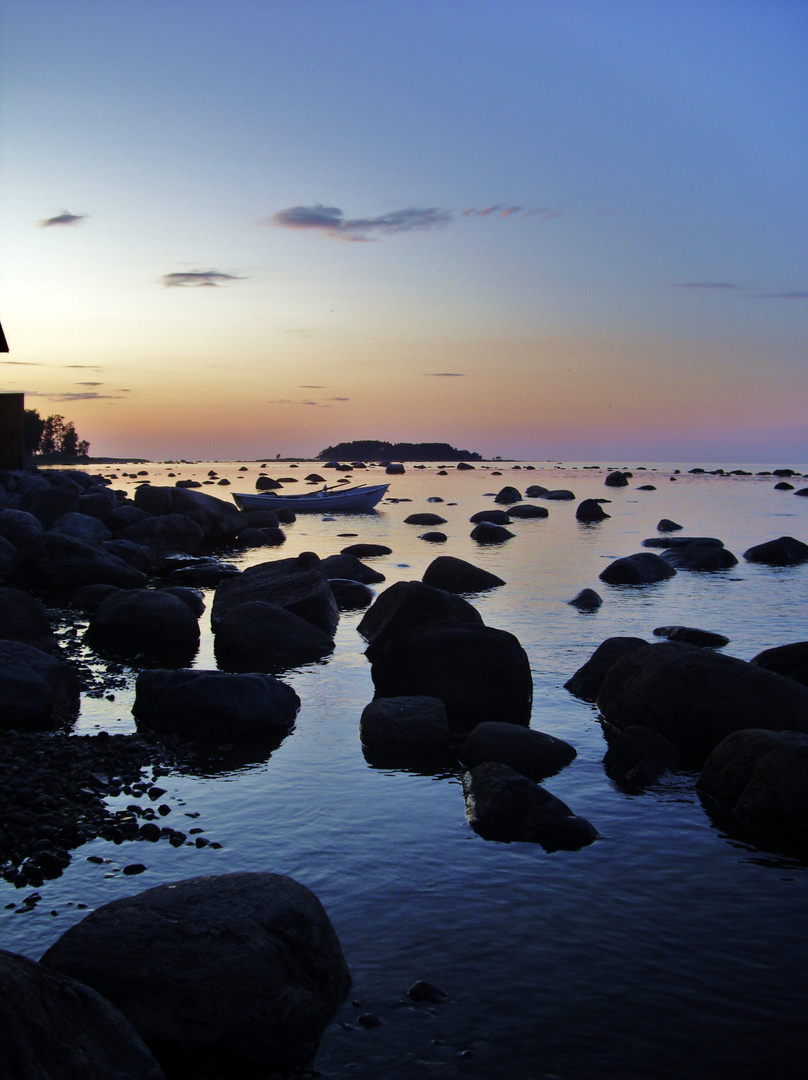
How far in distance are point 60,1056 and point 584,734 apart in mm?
8213

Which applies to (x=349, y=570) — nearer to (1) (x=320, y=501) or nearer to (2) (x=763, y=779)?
(2) (x=763, y=779)

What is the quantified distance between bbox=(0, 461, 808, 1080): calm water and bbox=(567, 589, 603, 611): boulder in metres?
8.84

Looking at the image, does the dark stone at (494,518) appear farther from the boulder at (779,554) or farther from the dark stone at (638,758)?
the dark stone at (638,758)

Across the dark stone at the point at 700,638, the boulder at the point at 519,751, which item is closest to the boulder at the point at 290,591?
the dark stone at the point at 700,638

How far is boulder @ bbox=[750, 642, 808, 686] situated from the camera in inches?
485

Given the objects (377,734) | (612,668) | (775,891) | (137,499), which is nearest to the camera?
(775,891)

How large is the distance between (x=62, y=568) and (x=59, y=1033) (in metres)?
18.2

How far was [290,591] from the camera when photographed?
679 inches

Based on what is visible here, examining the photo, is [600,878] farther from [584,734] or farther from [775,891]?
[584,734]

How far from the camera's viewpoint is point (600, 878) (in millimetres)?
7160

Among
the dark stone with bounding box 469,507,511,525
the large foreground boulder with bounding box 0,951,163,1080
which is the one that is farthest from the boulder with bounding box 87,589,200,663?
the dark stone with bounding box 469,507,511,525

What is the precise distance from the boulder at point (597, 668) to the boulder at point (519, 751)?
9.96 ft

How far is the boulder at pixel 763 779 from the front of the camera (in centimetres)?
809

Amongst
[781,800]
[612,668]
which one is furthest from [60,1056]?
[612,668]
